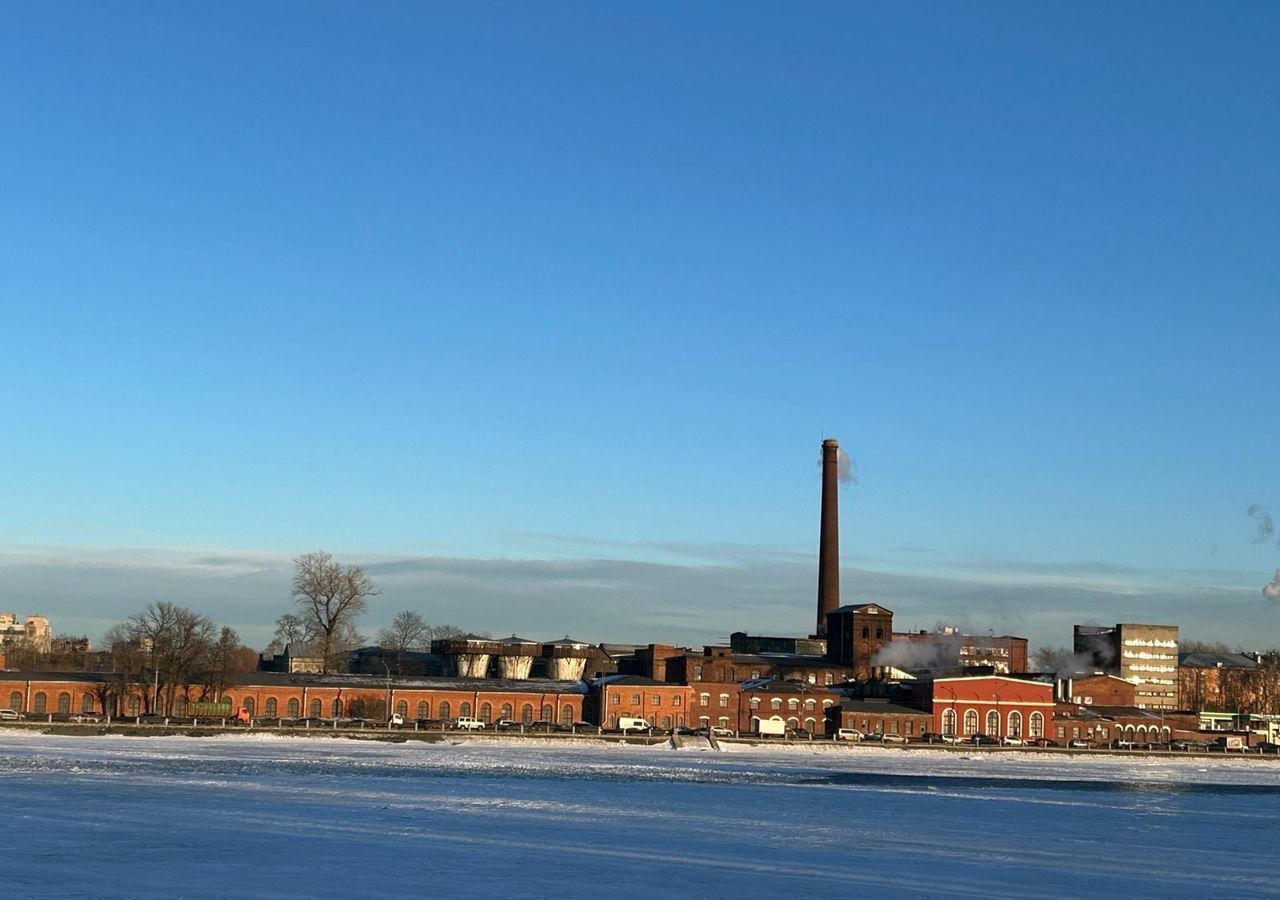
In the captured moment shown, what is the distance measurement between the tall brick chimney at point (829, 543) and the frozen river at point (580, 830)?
63.9 metres

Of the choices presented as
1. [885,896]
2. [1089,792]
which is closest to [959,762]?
[1089,792]

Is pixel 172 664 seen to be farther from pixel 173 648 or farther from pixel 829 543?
pixel 829 543

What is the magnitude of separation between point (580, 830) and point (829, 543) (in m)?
94.4

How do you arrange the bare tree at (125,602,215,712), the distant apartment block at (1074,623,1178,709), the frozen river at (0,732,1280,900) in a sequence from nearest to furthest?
the frozen river at (0,732,1280,900) → the bare tree at (125,602,215,712) → the distant apartment block at (1074,623,1178,709)

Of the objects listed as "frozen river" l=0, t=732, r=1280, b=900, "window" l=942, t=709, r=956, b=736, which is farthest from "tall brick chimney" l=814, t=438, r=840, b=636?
"frozen river" l=0, t=732, r=1280, b=900

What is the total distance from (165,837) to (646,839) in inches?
392

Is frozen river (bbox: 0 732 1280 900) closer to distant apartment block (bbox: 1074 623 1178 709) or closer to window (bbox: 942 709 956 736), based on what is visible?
window (bbox: 942 709 956 736)

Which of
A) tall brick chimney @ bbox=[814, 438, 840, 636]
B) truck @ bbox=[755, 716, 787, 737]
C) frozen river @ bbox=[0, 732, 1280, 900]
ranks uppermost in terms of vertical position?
tall brick chimney @ bbox=[814, 438, 840, 636]

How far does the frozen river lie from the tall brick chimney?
63859 millimetres

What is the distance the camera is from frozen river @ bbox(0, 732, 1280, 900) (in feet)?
86.5

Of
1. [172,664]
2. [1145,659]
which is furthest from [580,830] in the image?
[1145,659]

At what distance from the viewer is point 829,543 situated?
12681 cm

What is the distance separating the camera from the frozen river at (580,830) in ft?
86.5

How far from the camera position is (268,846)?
2961cm
